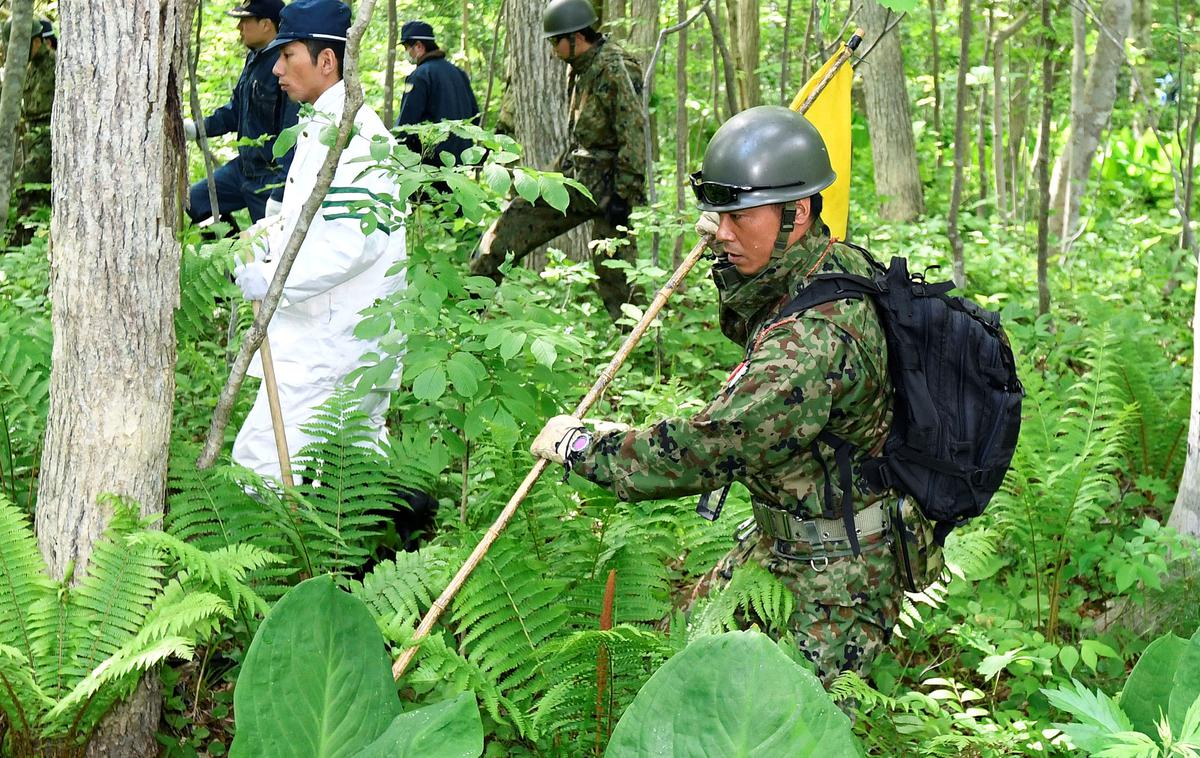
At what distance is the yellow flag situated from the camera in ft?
12.1

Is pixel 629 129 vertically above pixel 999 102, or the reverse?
pixel 629 129

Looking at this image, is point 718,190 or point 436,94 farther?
point 436,94

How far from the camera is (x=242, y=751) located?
2209mm

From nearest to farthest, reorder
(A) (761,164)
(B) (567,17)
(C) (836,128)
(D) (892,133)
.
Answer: (A) (761,164)
(C) (836,128)
(B) (567,17)
(D) (892,133)

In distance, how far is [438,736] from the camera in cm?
203

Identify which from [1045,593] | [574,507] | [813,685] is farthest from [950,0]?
[813,685]

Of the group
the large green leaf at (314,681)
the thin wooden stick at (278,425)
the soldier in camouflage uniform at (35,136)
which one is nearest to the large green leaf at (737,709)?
the large green leaf at (314,681)

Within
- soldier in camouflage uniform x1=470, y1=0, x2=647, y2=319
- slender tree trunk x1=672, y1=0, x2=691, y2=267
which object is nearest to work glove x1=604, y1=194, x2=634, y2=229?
soldier in camouflage uniform x1=470, y1=0, x2=647, y2=319

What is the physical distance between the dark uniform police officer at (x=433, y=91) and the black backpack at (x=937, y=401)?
602 cm

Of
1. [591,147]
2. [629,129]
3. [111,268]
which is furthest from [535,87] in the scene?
[111,268]

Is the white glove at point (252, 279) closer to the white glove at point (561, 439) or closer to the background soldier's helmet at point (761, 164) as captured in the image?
the white glove at point (561, 439)

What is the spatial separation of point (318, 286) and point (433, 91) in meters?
4.89

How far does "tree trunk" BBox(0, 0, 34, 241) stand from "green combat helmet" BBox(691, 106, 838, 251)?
2545mm

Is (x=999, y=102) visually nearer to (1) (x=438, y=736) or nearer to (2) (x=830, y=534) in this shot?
(2) (x=830, y=534)
